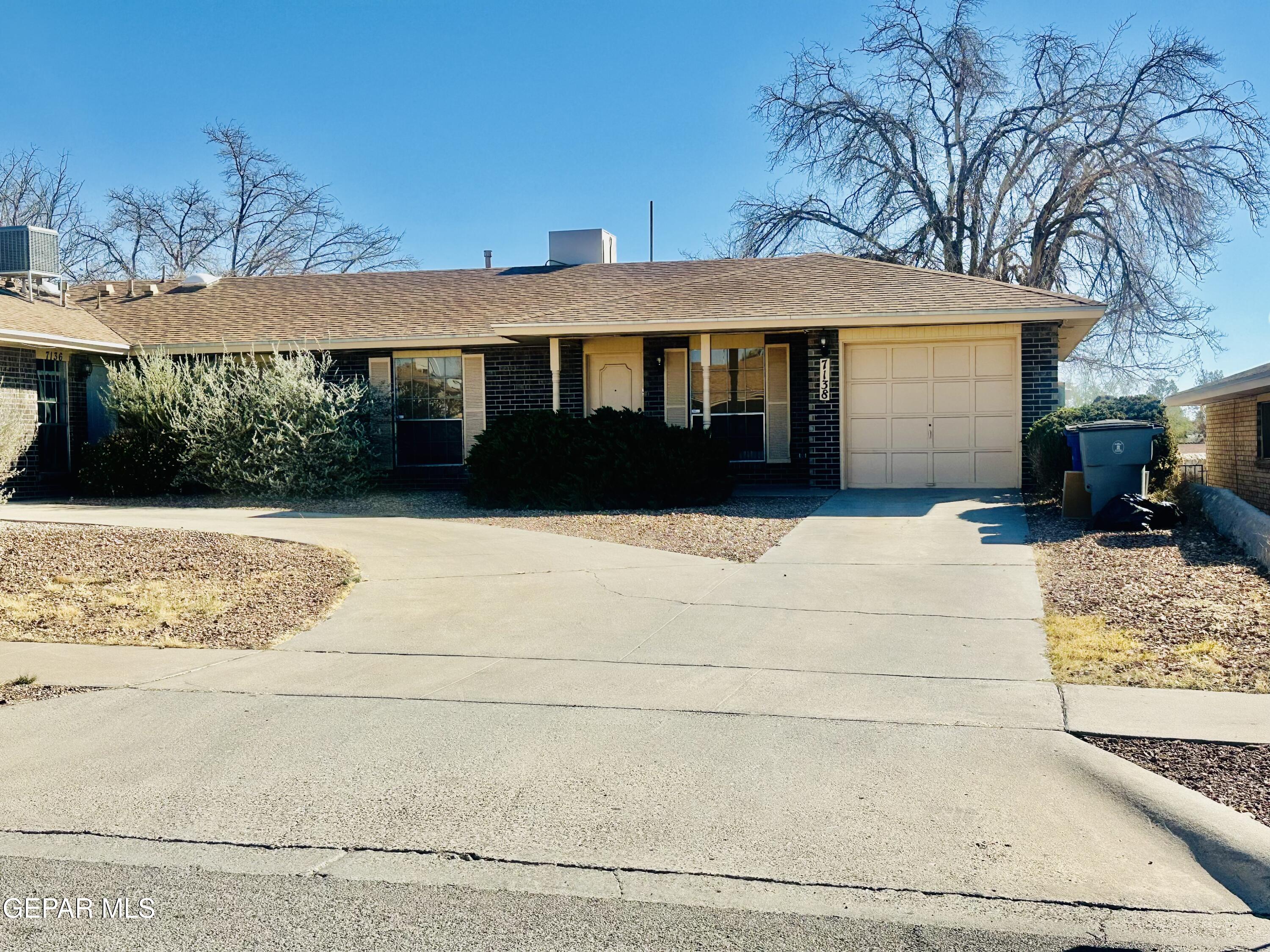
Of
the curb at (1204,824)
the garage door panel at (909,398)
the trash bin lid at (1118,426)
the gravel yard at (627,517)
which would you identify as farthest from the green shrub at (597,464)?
the curb at (1204,824)

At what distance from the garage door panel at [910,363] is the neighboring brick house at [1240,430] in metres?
4.23

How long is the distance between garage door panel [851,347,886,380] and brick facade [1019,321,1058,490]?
77.9 inches

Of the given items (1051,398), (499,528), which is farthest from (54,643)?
(1051,398)

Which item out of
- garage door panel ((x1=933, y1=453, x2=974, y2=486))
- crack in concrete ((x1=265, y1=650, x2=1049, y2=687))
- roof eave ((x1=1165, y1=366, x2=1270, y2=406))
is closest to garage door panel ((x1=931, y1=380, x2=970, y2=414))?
garage door panel ((x1=933, y1=453, x2=974, y2=486))

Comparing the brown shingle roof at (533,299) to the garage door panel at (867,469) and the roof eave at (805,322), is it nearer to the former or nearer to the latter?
the roof eave at (805,322)

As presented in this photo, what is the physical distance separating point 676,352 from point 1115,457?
310 inches

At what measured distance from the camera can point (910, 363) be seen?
16.7 meters

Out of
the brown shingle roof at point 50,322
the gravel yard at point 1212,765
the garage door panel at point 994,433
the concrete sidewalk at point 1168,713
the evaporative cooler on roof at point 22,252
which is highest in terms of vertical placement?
the evaporative cooler on roof at point 22,252

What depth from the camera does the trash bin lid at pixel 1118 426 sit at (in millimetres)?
12422

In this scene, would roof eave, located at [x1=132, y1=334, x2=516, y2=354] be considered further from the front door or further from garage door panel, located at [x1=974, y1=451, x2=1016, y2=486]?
garage door panel, located at [x1=974, y1=451, x2=1016, y2=486]

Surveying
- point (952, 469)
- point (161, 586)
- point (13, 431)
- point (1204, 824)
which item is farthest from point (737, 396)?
point (1204, 824)

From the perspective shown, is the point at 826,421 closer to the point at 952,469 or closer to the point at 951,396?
the point at 951,396

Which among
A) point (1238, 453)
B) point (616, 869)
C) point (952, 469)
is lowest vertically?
point (616, 869)

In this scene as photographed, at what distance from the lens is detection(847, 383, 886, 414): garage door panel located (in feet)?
55.1
